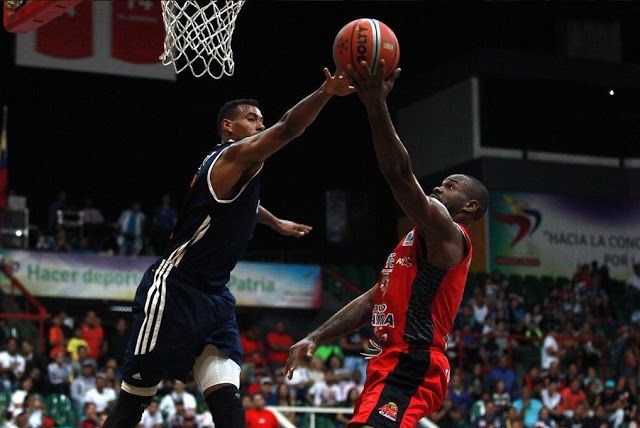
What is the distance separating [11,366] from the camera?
15477 mm

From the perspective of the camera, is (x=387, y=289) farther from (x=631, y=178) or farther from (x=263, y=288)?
(x=631, y=178)

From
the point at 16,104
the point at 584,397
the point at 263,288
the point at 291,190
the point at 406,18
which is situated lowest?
the point at 584,397

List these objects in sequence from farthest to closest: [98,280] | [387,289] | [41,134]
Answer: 1. [41,134]
2. [98,280]
3. [387,289]

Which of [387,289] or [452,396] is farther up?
[387,289]

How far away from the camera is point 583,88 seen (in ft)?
88.7

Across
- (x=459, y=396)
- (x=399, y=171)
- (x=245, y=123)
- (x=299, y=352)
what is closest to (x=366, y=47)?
(x=399, y=171)

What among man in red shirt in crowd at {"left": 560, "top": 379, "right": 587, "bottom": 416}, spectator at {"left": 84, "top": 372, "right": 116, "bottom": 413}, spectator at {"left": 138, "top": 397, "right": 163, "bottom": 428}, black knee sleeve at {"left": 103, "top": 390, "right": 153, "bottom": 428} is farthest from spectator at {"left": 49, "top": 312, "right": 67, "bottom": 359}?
black knee sleeve at {"left": 103, "top": 390, "right": 153, "bottom": 428}

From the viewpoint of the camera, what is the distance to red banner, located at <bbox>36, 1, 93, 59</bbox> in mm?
19844

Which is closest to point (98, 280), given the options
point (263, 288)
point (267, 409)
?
point (263, 288)

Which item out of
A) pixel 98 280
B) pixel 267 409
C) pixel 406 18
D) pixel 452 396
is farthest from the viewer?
pixel 406 18

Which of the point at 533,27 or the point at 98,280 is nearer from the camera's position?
the point at 98,280

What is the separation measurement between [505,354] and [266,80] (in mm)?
8990

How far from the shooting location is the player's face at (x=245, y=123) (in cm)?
642

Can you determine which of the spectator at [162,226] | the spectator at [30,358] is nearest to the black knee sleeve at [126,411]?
the spectator at [30,358]
